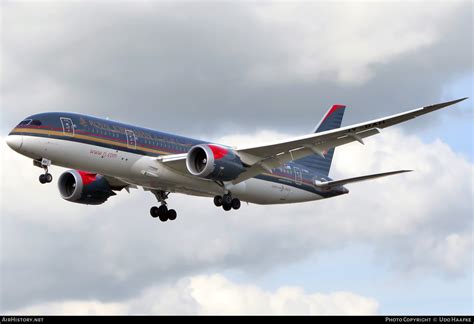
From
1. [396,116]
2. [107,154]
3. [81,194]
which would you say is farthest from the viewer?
[81,194]

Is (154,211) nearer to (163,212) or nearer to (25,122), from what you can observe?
(163,212)

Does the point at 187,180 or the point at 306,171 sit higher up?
the point at 306,171

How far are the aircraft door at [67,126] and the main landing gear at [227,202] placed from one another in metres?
9.67

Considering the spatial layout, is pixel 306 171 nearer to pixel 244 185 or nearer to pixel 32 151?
pixel 244 185

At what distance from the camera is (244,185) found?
2099 inches

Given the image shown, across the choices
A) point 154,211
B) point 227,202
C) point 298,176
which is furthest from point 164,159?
point 298,176

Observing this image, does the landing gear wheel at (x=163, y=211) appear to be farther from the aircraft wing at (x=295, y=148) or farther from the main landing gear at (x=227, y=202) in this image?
the aircraft wing at (x=295, y=148)

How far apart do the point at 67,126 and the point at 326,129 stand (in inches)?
843

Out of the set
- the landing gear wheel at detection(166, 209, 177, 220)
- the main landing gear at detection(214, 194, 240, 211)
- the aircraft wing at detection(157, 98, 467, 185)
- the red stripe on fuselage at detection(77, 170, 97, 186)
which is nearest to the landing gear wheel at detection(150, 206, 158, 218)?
the landing gear wheel at detection(166, 209, 177, 220)

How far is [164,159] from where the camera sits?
162ft

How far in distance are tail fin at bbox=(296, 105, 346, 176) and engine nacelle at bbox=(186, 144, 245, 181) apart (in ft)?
35.8

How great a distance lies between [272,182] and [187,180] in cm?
627

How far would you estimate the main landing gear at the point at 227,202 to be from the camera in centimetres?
5197

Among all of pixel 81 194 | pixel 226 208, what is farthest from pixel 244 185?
pixel 81 194
